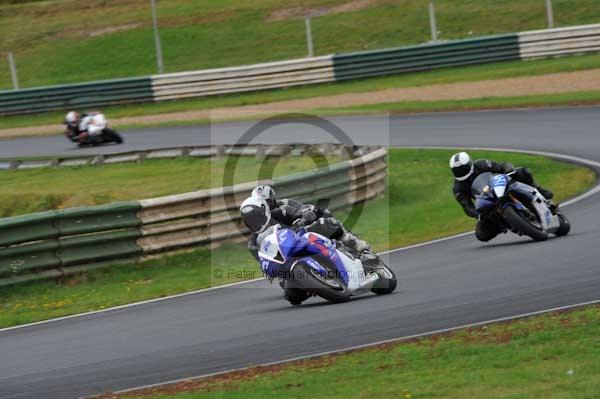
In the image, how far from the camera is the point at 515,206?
1272 centimetres

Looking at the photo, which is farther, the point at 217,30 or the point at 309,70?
the point at 217,30

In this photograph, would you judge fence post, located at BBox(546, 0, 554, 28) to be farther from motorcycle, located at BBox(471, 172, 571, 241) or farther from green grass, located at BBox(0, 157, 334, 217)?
motorcycle, located at BBox(471, 172, 571, 241)

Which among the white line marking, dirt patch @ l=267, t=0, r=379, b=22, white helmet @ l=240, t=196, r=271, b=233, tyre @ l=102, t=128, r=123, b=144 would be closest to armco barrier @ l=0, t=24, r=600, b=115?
tyre @ l=102, t=128, r=123, b=144

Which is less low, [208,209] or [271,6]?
[271,6]

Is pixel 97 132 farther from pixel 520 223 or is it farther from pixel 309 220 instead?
pixel 309 220

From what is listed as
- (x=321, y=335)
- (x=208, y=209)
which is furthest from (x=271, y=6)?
(x=321, y=335)

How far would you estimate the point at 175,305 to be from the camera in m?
12.3

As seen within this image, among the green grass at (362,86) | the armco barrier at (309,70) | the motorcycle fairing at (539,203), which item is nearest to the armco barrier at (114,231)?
the motorcycle fairing at (539,203)

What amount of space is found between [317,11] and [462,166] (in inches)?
1230

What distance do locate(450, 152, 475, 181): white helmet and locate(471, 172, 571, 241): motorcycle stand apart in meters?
0.14

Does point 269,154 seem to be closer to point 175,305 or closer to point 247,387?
point 175,305

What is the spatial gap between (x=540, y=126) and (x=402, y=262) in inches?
417

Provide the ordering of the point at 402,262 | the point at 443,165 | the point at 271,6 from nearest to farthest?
the point at 402,262
the point at 443,165
the point at 271,6

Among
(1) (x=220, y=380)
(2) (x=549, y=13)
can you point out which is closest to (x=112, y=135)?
(2) (x=549, y=13)
